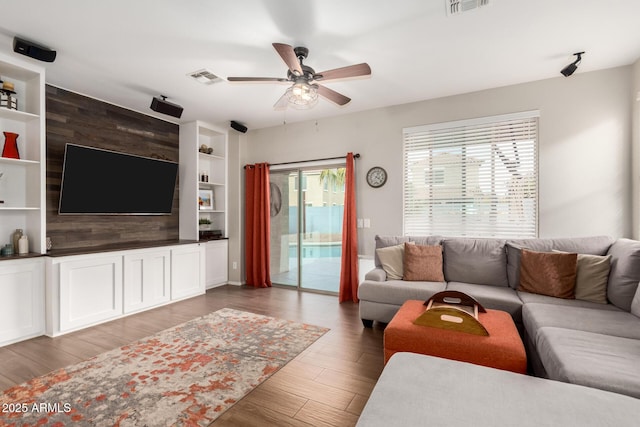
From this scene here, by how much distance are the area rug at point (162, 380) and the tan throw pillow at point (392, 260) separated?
3.33 ft

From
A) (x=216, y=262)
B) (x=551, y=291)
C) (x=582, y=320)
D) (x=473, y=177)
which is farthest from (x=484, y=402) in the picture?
(x=216, y=262)

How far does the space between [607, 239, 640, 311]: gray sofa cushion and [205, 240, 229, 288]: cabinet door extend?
499 centimetres

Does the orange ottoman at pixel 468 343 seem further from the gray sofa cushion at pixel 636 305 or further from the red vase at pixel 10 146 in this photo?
the red vase at pixel 10 146

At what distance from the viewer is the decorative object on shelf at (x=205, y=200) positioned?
5.11 m

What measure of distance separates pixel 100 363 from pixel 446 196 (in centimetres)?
402

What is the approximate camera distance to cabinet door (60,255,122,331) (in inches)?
125

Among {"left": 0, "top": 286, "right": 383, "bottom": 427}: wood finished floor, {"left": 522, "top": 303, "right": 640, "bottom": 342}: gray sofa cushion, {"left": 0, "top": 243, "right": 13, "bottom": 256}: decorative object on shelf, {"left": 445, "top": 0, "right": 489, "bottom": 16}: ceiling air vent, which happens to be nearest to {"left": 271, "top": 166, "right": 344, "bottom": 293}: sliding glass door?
{"left": 0, "top": 286, "right": 383, "bottom": 427}: wood finished floor

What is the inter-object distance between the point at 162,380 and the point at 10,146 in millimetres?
2828

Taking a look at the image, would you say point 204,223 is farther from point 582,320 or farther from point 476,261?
point 582,320

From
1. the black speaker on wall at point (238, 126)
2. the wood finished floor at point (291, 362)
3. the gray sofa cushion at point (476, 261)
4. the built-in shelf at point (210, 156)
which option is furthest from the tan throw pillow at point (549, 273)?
the built-in shelf at point (210, 156)

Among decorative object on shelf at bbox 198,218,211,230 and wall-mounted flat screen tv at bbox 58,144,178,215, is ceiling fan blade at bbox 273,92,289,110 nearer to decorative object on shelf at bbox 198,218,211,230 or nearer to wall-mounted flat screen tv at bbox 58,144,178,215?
wall-mounted flat screen tv at bbox 58,144,178,215

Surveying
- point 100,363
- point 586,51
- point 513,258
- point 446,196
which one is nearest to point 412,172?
point 446,196

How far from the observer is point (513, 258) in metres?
3.23

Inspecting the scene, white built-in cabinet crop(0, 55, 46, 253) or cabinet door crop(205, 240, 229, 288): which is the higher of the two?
white built-in cabinet crop(0, 55, 46, 253)
